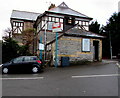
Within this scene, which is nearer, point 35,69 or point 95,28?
point 35,69

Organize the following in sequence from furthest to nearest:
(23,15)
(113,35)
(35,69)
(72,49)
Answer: (113,35), (23,15), (72,49), (35,69)

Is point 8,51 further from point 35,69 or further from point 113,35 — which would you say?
point 113,35

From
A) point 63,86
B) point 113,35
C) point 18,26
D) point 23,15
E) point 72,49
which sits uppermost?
point 23,15

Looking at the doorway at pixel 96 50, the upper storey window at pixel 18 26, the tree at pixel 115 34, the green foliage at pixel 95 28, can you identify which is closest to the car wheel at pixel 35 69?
the doorway at pixel 96 50

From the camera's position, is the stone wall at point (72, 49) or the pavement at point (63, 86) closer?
the pavement at point (63, 86)

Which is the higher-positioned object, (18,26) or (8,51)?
(18,26)

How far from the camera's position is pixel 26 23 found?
91.9 ft

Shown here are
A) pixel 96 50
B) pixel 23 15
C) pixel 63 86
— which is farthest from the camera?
pixel 23 15

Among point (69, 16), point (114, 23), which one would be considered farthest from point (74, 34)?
point (114, 23)

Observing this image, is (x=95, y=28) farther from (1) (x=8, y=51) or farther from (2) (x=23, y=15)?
(1) (x=8, y=51)

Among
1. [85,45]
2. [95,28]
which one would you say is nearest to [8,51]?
[85,45]

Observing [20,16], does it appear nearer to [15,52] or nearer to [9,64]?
[15,52]

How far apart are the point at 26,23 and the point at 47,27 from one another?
8215mm

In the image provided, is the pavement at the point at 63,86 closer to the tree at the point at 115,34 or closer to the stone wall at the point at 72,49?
the stone wall at the point at 72,49
